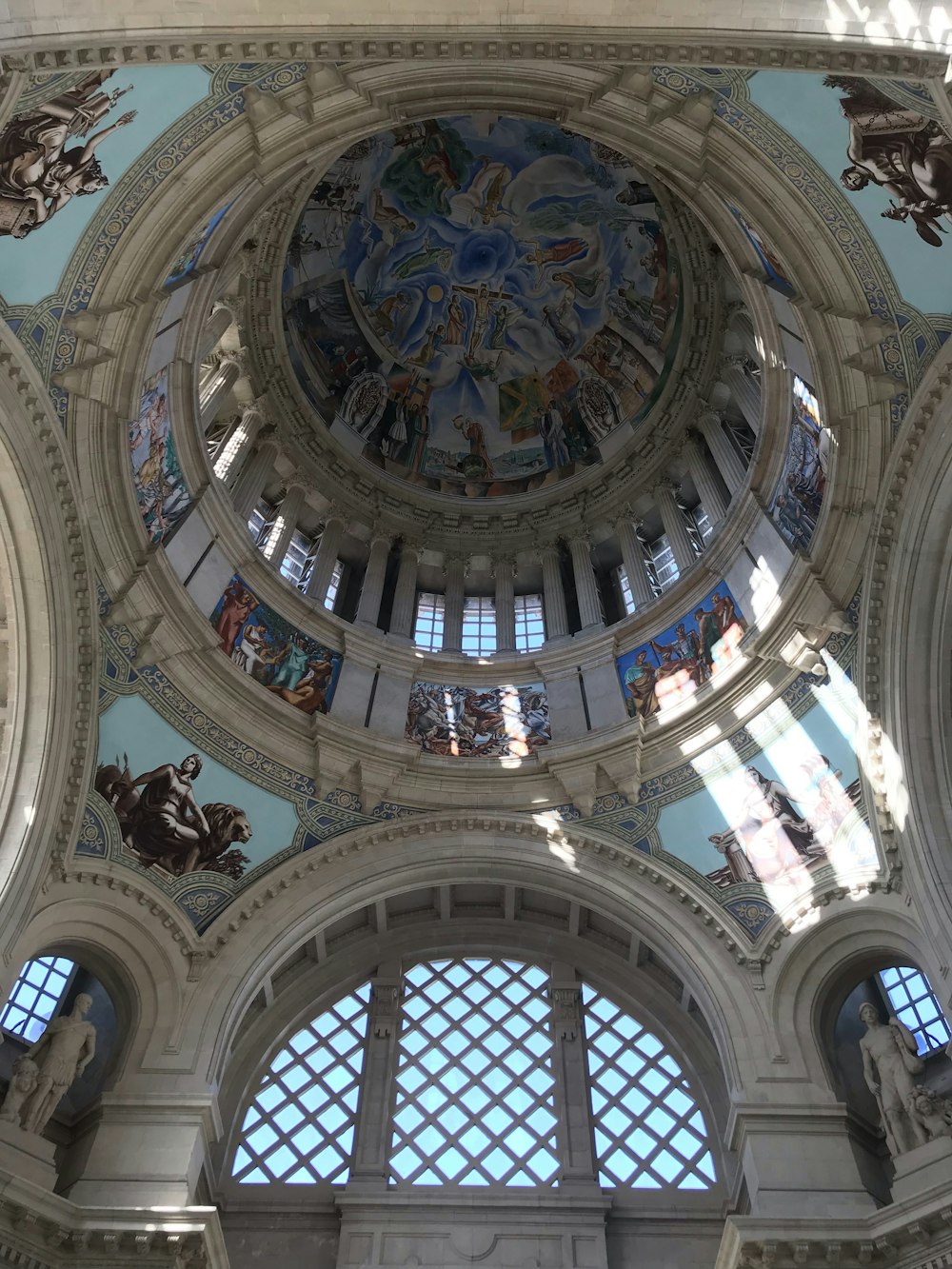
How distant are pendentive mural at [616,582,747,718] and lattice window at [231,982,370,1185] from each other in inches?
251

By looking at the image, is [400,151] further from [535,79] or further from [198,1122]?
[198,1122]

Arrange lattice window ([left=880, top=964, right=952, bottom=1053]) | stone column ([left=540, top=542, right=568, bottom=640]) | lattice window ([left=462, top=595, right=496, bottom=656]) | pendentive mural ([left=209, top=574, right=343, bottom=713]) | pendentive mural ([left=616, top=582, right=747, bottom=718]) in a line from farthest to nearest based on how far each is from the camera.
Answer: lattice window ([left=462, top=595, right=496, bottom=656])
stone column ([left=540, top=542, right=568, bottom=640])
pendentive mural ([left=616, top=582, right=747, bottom=718])
pendentive mural ([left=209, top=574, right=343, bottom=713])
lattice window ([left=880, top=964, right=952, bottom=1053])

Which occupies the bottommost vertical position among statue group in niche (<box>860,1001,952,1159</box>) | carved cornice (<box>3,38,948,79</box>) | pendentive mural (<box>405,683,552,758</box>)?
statue group in niche (<box>860,1001,952,1159</box>)

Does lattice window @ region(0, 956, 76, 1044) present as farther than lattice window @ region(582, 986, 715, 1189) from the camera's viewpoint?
No

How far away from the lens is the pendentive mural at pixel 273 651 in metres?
17.4

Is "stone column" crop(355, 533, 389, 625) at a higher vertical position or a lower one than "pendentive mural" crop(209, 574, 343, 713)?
higher

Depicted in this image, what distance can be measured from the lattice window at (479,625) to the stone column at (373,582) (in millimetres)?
1791

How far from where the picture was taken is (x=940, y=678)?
46.4 ft

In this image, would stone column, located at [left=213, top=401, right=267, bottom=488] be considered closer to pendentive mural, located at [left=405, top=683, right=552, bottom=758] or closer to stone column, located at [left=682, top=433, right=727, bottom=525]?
pendentive mural, located at [left=405, top=683, right=552, bottom=758]

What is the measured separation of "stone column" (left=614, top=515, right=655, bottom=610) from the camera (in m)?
20.4

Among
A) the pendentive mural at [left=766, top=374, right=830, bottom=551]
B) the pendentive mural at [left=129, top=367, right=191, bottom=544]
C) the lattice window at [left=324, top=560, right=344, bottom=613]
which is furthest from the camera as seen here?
the lattice window at [left=324, top=560, right=344, bottom=613]

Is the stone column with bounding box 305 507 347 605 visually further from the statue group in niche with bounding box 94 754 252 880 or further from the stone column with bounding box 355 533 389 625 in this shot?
the statue group in niche with bounding box 94 754 252 880

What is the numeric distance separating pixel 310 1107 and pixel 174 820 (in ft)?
14.3

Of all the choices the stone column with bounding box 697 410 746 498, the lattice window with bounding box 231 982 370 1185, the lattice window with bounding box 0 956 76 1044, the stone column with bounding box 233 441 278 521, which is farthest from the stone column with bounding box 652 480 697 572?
the lattice window with bounding box 0 956 76 1044
